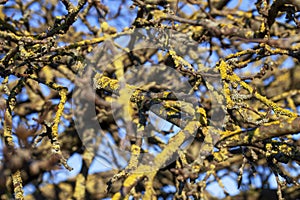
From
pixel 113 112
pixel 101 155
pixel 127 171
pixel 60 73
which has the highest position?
pixel 60 73

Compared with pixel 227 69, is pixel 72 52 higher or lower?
higher

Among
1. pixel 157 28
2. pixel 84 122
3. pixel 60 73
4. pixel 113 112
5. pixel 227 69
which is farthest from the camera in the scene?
pixel 60 73

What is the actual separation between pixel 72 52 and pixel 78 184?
1.45 meters

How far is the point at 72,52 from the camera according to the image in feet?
7.57

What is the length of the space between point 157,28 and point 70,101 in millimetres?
1366

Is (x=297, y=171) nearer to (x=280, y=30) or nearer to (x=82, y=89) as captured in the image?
(x=280, y=30)

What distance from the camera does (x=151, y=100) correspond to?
2223 mm

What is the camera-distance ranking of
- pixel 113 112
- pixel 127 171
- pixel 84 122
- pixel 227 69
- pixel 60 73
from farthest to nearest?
pixel 60 73, pixel 84 122, pixel 113 112, pixel 227 69, pixel 127 171

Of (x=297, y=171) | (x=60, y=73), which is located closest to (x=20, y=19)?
(x=60, y=73)

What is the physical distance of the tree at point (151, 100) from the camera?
184 cm

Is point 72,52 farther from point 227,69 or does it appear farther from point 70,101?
point 70,101

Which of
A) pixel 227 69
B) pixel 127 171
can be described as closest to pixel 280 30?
pixel 227 69

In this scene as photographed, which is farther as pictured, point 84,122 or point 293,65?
point 293,65

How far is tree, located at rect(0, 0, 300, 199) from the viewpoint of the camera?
72.6 inches
